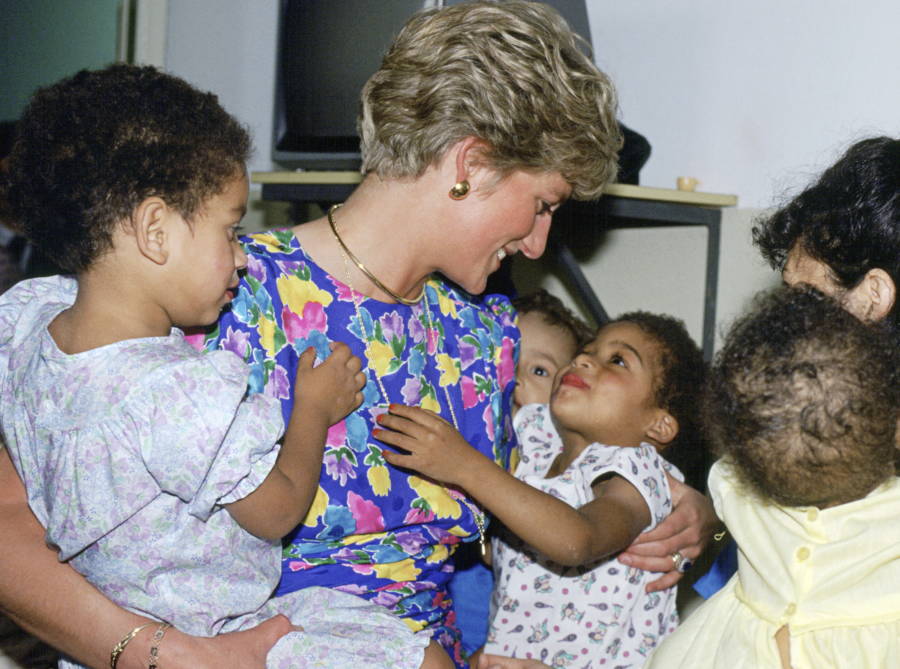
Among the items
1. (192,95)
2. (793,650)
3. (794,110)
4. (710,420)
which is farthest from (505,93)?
(794,110)

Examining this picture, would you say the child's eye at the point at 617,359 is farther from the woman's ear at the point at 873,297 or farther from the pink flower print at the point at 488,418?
the woman's ear at the point at 873,297

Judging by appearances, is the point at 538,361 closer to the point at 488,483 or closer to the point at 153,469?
the point at 488,483

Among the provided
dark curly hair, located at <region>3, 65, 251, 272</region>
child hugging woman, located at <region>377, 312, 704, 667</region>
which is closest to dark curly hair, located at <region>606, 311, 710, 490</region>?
child hugging woman, located at <region>377, 312, 704, 667</region>

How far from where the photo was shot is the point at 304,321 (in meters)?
1.51

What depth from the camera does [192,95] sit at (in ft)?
4.12

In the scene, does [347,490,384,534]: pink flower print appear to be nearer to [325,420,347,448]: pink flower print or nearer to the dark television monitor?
[325,420,347,448]: pink flower print

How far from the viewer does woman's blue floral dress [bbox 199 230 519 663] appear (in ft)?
4.77

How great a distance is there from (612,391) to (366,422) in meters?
0.52

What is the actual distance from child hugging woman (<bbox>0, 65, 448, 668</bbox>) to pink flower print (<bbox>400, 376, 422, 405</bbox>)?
0.30 meters

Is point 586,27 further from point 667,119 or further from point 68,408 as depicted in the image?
point 68,408

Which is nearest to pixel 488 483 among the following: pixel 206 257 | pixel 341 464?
pixel 341 464

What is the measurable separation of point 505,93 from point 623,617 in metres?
0.89

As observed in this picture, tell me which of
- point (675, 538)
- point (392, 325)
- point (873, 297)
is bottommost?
point (675, 538)

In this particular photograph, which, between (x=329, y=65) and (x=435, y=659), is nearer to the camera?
(x=435, y=659)
